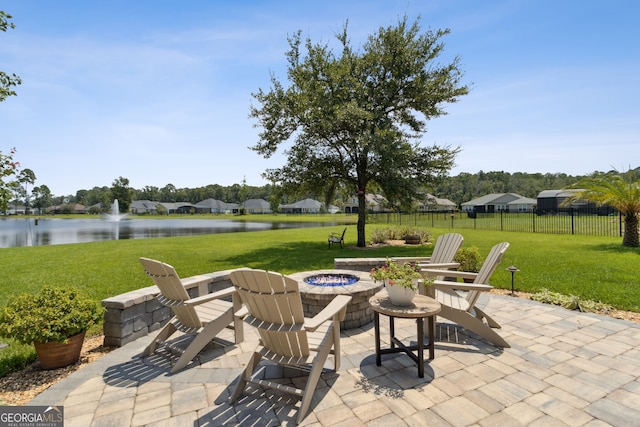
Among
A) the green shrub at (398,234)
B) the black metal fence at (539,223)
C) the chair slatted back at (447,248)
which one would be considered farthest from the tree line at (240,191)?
the chair slatted back at (447,248)

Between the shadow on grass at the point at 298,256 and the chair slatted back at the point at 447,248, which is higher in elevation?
the chair slatted back at the point at 447,248

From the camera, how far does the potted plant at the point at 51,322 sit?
3.04 metres

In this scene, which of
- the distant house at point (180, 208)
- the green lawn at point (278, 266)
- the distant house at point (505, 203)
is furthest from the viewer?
the distant house at point (180, 208)

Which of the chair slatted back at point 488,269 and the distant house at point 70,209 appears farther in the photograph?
the distant house at point 70,209

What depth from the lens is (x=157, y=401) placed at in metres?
2.70

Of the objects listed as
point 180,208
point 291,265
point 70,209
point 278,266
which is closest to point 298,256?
point 291,265

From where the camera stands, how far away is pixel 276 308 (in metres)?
2.56

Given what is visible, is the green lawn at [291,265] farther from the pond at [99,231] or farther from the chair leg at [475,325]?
the pond at [99,231]

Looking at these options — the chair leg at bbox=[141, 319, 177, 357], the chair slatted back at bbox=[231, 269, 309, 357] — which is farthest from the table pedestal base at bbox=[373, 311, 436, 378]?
the chair leg at bbox=[141, 319, 177, 357]

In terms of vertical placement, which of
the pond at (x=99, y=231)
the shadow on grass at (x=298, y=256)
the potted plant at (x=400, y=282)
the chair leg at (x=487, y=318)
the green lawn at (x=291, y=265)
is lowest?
the pond at (x=99, y=231)

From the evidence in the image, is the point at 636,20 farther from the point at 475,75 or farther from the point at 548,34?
the point at 475,75

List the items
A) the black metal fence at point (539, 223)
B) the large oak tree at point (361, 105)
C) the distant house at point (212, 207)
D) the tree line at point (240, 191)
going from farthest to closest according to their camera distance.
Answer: the distant house at point (212, 207), the tree line at point (240, 191), the black metal fence at point (539, 223), the large oak tree at point (361, 105)

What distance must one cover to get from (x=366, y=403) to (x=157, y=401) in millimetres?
1849

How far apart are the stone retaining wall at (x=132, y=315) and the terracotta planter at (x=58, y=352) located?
0.42m
